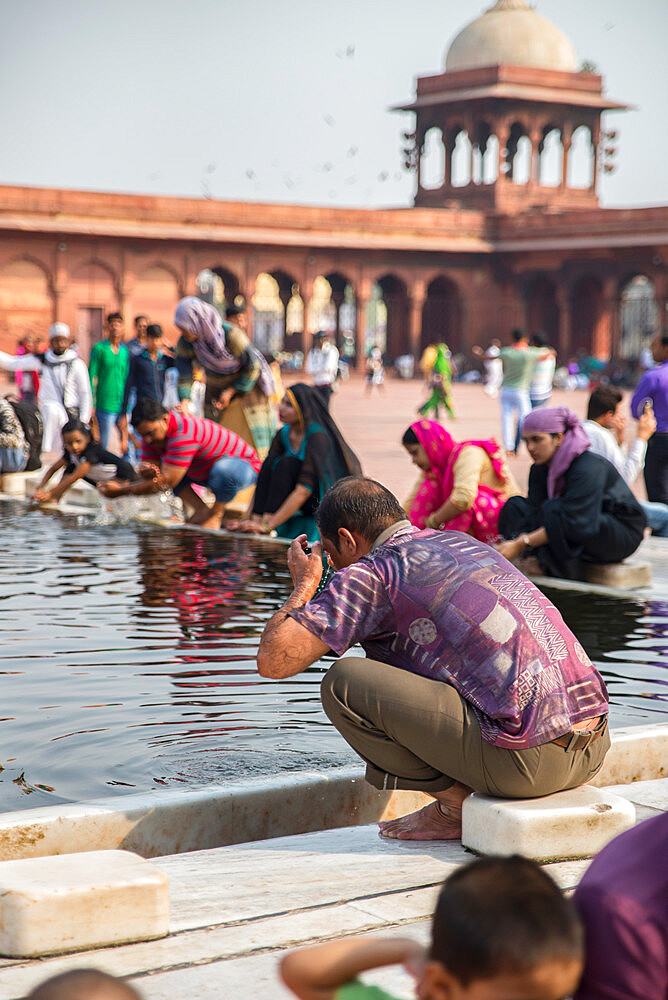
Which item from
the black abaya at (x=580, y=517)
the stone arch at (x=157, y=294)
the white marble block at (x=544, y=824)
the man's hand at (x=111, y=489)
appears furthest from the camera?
the stone arch at (x=157, y=294)

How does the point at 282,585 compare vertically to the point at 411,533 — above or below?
below

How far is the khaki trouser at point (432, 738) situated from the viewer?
9.17 ft

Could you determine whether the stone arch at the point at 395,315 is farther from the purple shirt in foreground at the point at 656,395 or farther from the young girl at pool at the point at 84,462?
the purple shirt in foreground at the point at 656,395

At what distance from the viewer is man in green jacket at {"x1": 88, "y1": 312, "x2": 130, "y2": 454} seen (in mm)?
10945

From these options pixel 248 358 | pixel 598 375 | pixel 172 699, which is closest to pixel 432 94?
pixel 598 375

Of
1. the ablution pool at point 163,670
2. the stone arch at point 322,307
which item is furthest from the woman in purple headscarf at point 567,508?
the stone arch at point 322,307

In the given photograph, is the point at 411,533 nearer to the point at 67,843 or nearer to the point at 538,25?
the point at 67,843

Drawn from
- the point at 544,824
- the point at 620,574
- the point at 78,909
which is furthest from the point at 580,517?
the point at 78,909

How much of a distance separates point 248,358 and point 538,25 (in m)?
37.8

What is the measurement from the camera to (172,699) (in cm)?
432

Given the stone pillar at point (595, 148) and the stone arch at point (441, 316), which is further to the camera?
the stone pillar at point (595, 148)

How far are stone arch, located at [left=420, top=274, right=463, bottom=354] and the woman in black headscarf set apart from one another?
31.4 metres

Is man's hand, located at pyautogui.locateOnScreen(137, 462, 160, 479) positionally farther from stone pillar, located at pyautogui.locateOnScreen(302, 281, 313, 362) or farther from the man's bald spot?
stone pillar, located at pyautogui.locateOnScreen(302, 281, 313, 362)

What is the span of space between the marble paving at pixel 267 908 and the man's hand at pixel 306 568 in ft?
1.76
